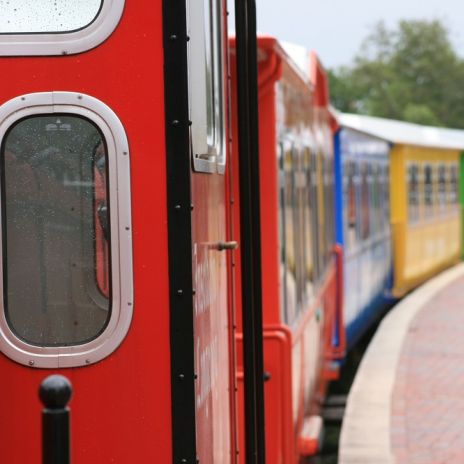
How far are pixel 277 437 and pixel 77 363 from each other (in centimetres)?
279

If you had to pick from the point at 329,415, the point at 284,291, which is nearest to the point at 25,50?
the point at 284,291

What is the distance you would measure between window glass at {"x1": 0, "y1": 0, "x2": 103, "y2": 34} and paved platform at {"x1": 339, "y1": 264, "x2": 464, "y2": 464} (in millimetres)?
5560

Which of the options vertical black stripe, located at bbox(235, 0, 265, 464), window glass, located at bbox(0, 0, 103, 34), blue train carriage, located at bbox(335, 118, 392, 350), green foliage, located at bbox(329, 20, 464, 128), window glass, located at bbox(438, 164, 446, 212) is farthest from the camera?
green foliage, located at bbox(329, 20, 464, 128)

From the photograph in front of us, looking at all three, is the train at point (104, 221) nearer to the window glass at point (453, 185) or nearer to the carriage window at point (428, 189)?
the carriage window at point (428, 189)

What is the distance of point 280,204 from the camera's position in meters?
6.39

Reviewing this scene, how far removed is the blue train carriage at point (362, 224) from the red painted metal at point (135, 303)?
10331 mm

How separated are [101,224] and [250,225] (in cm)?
73

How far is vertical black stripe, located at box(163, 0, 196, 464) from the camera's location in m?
3.34

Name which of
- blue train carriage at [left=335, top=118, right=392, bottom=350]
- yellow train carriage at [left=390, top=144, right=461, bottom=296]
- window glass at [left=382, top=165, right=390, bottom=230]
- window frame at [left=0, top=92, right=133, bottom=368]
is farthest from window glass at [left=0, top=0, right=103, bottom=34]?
yellow train carriage at [left=390, top=144, right=461, bottom=296]

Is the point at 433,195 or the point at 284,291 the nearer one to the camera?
the point at 284,291

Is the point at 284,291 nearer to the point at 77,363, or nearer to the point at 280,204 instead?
the point at 280,204

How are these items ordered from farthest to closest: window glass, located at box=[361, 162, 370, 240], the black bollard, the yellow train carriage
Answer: the yellow train carriage
window glass, located at box=[361, 162, 370, 240]
the black bollard

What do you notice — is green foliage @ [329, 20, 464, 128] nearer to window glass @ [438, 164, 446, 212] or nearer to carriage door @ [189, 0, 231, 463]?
window glass @ [438, 164, 446, 212]

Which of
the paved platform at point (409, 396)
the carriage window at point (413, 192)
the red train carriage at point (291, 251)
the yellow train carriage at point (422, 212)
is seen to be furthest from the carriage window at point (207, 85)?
the carriage window at point (413, 192)
